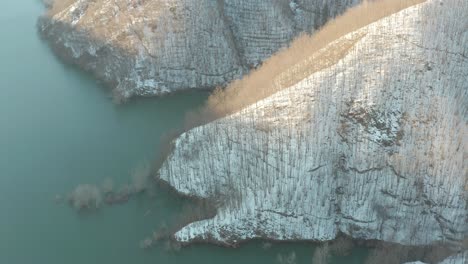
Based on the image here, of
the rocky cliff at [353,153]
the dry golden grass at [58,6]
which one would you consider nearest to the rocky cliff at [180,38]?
the dry golden grass at [58,6]

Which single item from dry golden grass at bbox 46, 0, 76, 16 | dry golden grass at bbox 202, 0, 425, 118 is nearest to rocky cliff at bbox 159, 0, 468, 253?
dry golden grass at bbox 202, 0, 425, 118

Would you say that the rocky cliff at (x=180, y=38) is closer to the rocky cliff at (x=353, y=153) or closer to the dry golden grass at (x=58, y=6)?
the dry golden grass at (x=58, y=6)

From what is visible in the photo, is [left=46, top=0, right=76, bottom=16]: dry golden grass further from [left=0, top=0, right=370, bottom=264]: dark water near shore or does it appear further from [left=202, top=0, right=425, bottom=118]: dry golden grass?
[left=202, top=0, right=425, bottom=118]: dry golden grass

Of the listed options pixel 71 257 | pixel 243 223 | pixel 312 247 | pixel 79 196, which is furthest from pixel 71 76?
pixel 312 247

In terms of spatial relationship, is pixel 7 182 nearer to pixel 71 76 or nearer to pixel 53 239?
pixel 53 239

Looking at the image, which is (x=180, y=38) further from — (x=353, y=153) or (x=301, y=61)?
(x=353, y=153)

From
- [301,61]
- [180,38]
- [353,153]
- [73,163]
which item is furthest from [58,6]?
[353,153]
